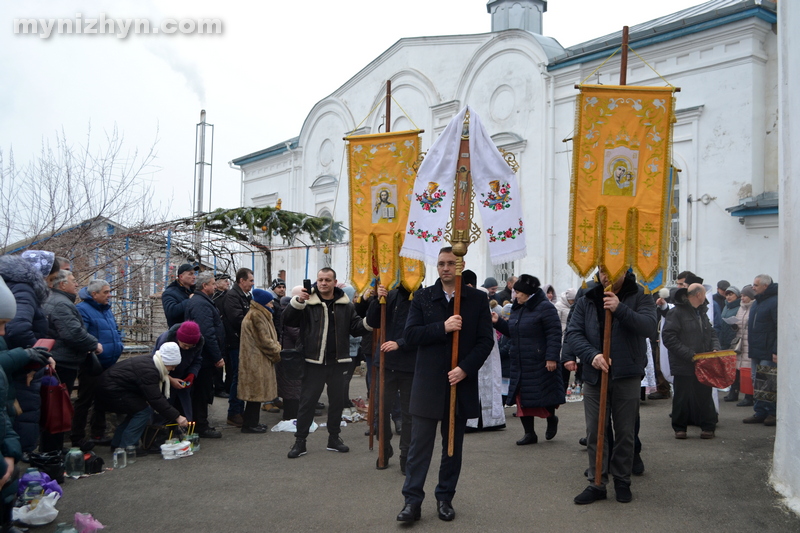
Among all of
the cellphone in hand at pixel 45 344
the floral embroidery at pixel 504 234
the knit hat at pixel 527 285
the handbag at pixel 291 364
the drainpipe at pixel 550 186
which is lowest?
the handbag at pixel 291 364

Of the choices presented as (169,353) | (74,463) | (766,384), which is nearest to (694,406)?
(766,384)

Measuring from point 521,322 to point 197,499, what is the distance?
3949 mm

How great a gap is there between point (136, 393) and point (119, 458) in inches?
27.3

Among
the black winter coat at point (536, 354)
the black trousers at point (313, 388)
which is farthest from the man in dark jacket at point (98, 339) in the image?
the black winter coat at point (536, 354)

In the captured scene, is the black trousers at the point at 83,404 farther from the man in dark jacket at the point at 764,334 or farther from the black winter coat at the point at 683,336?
the man in dark jacket at the point at 764,334

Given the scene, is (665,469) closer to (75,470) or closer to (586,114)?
(586,114)

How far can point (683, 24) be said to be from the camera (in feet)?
44.4

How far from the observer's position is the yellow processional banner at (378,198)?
7086mm

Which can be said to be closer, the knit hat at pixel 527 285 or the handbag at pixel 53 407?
the handbag at pixel 53 407

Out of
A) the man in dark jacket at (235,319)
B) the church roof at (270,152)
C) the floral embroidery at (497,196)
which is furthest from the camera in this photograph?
the church roof at (270,152)

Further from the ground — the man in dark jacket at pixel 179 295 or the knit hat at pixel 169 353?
the man in dark jacket at pixel 179 295

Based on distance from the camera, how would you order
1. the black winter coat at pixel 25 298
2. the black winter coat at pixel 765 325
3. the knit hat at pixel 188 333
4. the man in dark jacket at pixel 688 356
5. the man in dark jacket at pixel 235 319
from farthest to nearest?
the man in dark jacket at pixel 235 319 → the black winter coat at pixel 765 325 → the man in dark jacket at pixel 688 356 → the knit hat at pixel 188 333 → the black winter coat at pixel 25 298

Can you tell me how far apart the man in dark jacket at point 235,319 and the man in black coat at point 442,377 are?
4350 mm

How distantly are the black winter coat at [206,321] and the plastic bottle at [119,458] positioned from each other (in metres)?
1.64
